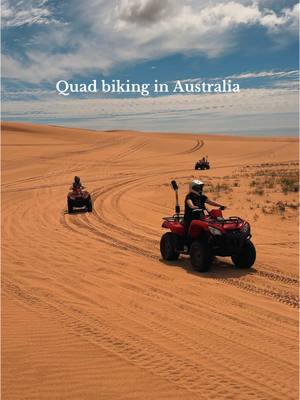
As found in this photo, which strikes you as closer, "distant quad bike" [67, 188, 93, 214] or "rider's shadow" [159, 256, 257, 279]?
"rider's shadow" [159, 256, 257, 279]

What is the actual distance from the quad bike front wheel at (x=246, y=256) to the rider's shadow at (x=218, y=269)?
0.10 metres

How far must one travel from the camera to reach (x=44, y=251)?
11086mm

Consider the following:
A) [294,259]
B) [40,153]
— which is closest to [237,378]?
[294,259]

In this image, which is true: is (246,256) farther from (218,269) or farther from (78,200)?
(78,200)

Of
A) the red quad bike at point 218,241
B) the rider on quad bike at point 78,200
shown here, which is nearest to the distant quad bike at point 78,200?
the rider on quad bike at point 78,200

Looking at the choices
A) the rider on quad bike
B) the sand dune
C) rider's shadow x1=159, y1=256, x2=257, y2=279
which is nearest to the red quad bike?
rider's shadow x1=159, y1=256, x2=257, y2=279

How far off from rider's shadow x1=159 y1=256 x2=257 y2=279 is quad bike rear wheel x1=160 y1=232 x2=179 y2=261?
11 centimetres

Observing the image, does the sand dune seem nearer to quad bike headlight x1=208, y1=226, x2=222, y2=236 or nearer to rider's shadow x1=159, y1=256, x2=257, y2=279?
rider's shadow x1=159, y1=256, x2=257, y2=279

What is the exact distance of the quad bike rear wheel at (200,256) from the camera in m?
8.82

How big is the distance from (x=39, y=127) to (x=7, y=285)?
284 feet

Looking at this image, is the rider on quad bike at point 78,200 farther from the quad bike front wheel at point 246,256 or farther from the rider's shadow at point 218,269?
the quad bike front wheel at point 246,256

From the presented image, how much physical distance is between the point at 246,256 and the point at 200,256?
0.98 metres

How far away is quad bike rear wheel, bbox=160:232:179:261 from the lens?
9883mm

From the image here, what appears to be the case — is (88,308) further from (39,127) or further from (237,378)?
(39,127)
